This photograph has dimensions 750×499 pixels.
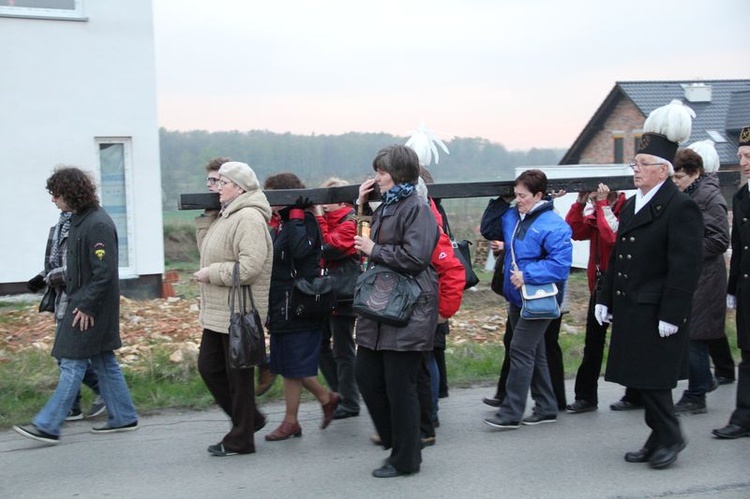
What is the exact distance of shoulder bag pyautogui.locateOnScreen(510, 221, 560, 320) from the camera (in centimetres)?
576

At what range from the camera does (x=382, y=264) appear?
4.85m

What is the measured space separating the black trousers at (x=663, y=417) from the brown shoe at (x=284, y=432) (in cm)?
224

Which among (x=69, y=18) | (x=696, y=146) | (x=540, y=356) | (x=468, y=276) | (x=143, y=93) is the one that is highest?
(x=69, y=18)

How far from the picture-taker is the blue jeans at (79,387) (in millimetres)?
5559

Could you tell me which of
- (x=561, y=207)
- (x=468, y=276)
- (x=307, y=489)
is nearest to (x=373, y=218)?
(x=468, y=276)

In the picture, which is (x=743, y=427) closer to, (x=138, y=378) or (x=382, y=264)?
(x=382, y=264)

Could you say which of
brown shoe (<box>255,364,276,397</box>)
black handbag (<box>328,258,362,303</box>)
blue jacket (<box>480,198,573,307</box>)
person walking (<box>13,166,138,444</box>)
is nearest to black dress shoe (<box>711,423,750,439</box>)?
blue jacket (<box>480,198,573,307</box>)

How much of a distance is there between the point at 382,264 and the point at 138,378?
3.04m

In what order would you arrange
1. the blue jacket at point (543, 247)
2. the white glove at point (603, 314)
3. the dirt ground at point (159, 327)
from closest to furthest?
the white glove at point (603, 314) < the blue jacket at point (543, 247) < the dirt ground at point (159, 327)

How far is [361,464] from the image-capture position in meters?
5.25

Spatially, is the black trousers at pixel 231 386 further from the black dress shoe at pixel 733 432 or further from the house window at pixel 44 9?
the house window at pixel 44 9

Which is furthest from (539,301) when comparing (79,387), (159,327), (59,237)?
(159,327)

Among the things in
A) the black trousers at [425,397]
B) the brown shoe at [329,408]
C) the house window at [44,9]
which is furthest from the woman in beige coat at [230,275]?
the house window at [44,9]

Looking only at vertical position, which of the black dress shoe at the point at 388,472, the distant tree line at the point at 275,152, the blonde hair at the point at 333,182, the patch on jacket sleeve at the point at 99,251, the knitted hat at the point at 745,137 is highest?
the distant tree line at the point at 275,152
